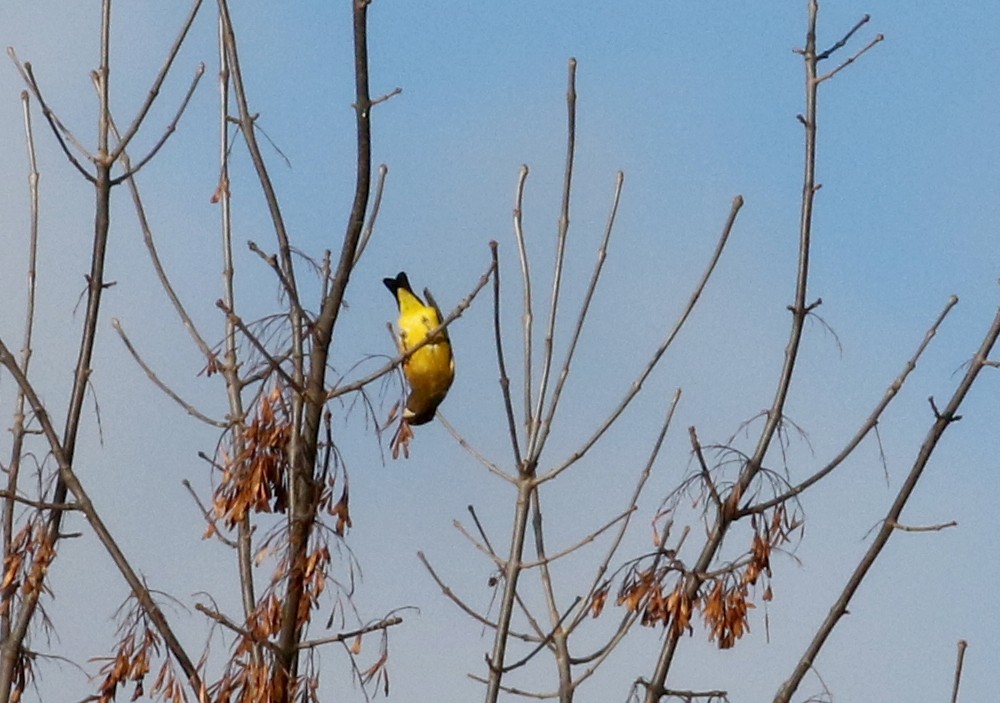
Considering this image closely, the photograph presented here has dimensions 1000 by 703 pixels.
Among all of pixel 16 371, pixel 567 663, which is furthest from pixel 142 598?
pixel 567 663

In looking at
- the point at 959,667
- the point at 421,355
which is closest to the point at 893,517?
the point at 959,667

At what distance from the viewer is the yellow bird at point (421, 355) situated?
6.30 m

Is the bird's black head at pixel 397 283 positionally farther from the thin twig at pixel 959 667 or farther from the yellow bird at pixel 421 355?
the thin twig at pixel 959 667

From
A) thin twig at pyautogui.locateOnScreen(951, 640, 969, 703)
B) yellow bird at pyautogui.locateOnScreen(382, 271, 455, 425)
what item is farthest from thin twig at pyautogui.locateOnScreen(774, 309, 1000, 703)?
yellow bird at pyautogui.locateOnScreen(382, 271, 455, 425)

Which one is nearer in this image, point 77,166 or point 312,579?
point 312,579

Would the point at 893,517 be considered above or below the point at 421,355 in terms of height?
below

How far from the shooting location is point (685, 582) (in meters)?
4.53

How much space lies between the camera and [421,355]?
21.3ft

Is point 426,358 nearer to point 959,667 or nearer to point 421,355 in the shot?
point 421,355

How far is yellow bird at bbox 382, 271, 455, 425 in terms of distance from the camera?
6301mm

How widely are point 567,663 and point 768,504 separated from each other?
2.71 ft

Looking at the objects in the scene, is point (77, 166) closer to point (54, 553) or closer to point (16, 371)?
point (16, 371)

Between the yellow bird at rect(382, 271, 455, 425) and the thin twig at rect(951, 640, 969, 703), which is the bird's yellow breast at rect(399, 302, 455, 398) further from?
the thin twig at rect(951, 640, 969, 703)

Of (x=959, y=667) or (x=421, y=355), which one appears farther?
(x=421, y=355)
